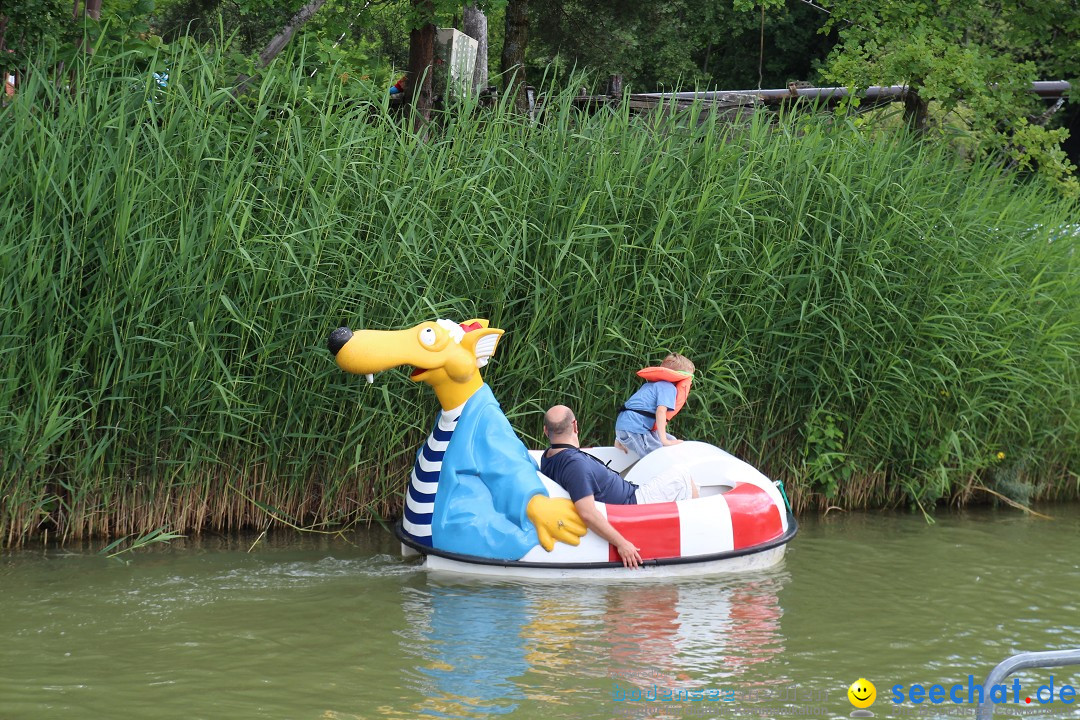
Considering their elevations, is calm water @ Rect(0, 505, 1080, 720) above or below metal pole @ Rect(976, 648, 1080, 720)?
below

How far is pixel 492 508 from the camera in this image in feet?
19.4

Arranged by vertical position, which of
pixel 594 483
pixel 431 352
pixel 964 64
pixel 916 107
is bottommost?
pixel 594 483

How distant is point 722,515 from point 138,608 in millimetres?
3083

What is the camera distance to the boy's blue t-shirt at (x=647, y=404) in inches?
267

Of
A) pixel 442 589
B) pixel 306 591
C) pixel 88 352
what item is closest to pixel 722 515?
pixel 442 589

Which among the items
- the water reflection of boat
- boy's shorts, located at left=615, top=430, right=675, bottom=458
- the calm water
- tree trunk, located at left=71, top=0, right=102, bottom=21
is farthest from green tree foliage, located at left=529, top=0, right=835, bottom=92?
the water reflection of boat

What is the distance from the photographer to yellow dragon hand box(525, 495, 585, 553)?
5.87m

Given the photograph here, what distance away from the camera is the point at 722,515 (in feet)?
20.1

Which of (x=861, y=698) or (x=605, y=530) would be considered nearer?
(x=861, y=698)

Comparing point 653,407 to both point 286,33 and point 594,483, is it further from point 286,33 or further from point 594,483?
point 286,33

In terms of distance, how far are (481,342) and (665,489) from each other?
1.38m

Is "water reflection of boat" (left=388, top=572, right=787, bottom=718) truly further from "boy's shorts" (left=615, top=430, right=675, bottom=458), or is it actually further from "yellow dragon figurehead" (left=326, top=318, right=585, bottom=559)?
"boy's shorts" (left=615, top=430, right=675, bottom=458)

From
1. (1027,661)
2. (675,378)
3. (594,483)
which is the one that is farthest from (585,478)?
(1027,661)

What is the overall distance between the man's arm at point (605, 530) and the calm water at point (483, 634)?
0.52 ft
